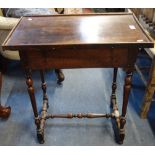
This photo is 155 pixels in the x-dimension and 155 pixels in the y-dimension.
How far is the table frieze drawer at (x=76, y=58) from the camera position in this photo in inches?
38.7

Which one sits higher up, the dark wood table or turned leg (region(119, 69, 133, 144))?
the dark wood table

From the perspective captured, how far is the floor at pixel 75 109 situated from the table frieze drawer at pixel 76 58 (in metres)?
0.61

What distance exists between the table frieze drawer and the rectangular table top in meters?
0.05

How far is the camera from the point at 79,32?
41.8 inches

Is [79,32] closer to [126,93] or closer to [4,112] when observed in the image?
[126,93]

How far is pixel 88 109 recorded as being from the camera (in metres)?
1.65

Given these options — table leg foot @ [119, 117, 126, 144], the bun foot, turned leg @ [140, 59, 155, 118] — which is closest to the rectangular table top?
turned leg @ [140, 59, 155, 118]

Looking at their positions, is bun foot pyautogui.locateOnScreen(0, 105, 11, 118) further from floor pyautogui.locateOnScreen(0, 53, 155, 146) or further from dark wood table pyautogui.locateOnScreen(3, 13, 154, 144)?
dark wood table pyautogui.locateOnScreen(3, 13, 154, 144)

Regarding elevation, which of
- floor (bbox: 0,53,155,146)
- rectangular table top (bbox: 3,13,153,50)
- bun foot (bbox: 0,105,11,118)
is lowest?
floor (bbox: 0,53,155,146)

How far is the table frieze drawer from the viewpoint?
983 mm

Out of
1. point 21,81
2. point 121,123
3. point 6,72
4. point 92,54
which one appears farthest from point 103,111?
point 6,72

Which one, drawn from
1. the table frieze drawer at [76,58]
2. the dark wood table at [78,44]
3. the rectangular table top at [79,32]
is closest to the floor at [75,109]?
the dark wood table at [78,44]

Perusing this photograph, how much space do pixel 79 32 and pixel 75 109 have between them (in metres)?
0.77
